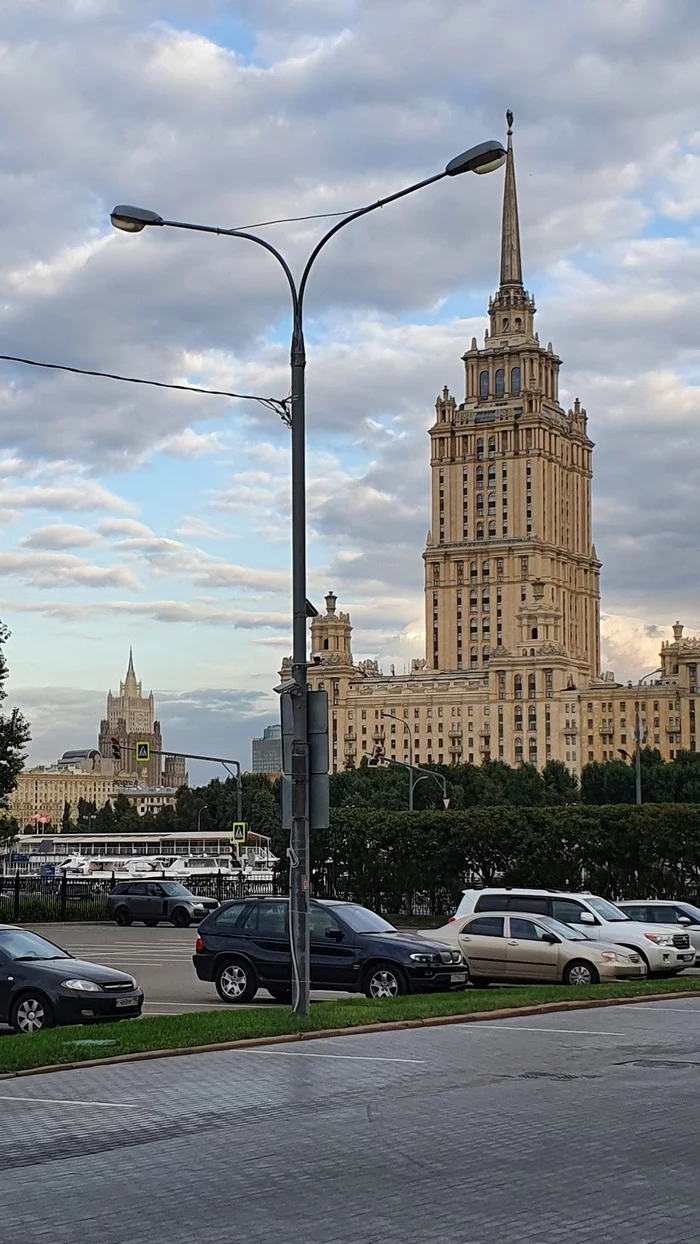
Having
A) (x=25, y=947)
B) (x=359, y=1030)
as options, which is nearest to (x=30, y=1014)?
(x=25, y=947)

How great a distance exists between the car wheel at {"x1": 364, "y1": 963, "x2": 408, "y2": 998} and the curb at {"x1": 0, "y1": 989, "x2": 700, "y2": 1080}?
7.91ft

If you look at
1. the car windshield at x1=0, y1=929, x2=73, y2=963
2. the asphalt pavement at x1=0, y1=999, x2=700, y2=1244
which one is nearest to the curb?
the asphalt pavement at x1=0, y1=999, x2=700, y2=1244

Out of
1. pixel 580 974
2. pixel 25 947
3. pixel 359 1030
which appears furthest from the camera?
pixel 580 974

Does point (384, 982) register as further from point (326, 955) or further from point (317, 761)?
point (317, 761)

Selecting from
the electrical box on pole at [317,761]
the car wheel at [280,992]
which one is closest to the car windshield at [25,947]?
the car wheel at [280,992]

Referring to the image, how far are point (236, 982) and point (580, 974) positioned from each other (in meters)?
5.59

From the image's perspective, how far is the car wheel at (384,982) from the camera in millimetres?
21859

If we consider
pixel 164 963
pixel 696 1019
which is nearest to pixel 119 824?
pixel 164 963

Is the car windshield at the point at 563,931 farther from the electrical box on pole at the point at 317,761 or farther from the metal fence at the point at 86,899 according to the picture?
the metal fence at the point at 86,899

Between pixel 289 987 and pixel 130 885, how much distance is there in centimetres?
2800

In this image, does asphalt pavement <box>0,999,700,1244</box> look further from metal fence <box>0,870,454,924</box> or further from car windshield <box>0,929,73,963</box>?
metal fence <box>0,870,454,924</box>

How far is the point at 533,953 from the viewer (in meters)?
24.4

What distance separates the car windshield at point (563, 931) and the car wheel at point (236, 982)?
16.5 feet

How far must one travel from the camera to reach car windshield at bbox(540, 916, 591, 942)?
24.7 m
